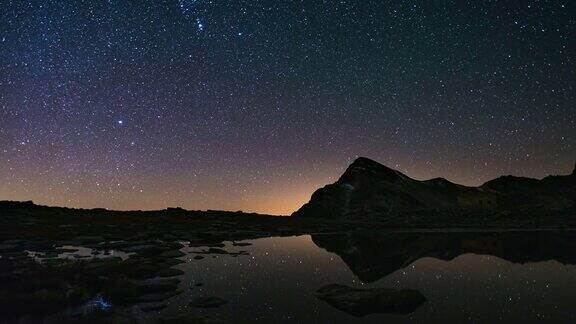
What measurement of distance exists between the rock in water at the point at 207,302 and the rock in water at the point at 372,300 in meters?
4.77

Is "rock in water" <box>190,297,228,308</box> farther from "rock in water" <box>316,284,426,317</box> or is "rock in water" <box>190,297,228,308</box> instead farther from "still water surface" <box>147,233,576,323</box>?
"rock in water" <box>316,284,426,317</box>

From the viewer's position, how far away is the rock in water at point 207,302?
687 inches

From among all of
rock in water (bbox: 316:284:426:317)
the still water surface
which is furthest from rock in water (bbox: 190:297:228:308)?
rock in water (bbox: 316:284:426:317)

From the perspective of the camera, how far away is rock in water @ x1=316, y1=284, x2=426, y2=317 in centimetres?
1667

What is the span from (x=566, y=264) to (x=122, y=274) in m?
30.6

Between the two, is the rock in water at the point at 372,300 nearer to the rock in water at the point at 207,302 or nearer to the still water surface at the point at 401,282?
the still water surface at the point at 401,282

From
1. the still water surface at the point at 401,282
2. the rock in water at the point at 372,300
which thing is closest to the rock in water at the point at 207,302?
the still water surface at the point at 401,282

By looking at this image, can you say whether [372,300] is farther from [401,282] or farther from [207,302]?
[207,302]

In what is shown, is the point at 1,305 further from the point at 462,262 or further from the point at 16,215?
the point at 16,215

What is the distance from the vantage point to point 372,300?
17.7 meters

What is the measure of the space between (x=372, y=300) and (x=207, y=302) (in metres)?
7.31

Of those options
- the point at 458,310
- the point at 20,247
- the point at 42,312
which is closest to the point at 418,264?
the point at 458,310

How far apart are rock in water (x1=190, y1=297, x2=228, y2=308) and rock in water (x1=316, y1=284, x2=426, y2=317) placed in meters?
4.77

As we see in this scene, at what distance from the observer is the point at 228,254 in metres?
38.0
